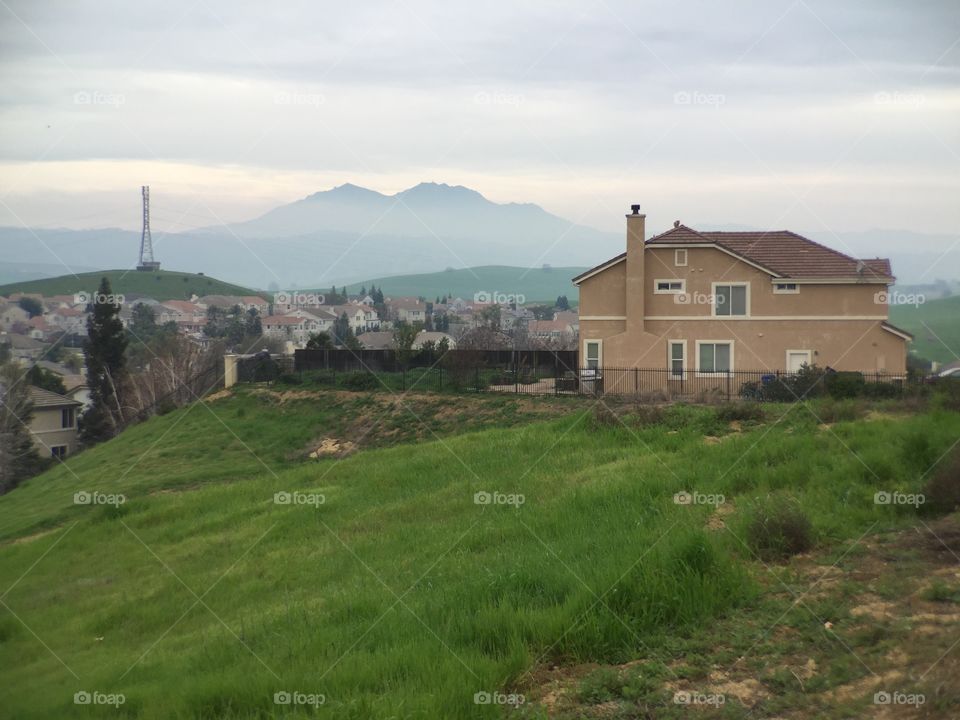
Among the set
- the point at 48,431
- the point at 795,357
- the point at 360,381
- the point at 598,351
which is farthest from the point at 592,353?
the point at 48,431

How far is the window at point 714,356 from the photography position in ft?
115

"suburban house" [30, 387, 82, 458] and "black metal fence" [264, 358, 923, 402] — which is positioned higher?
"black metal fence" [264, 358, 923, 402]

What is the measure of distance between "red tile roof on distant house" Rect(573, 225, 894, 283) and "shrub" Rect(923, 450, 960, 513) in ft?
82.2

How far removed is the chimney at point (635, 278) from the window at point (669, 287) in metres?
0.62

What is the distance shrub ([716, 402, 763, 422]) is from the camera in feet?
59.8

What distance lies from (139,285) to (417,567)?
145 ft

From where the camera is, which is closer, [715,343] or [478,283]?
[715,343]

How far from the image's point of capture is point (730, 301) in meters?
35.4

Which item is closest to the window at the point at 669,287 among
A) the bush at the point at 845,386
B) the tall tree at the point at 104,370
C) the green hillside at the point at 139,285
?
the bush at the point at 845,386

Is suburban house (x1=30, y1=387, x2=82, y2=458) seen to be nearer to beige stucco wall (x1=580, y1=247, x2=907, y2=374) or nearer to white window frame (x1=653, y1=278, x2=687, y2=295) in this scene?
beige stucco wall (x1=580, y1=247, x2=907, y2=374)

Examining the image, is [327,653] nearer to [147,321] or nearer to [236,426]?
[236,426]

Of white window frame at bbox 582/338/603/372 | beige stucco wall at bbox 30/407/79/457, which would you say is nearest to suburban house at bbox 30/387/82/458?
beige stucco wall at bbox 30/407/79/457

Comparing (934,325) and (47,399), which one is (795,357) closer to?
(934,325)

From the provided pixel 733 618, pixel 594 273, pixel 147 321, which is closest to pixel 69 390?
pixel 147 321
